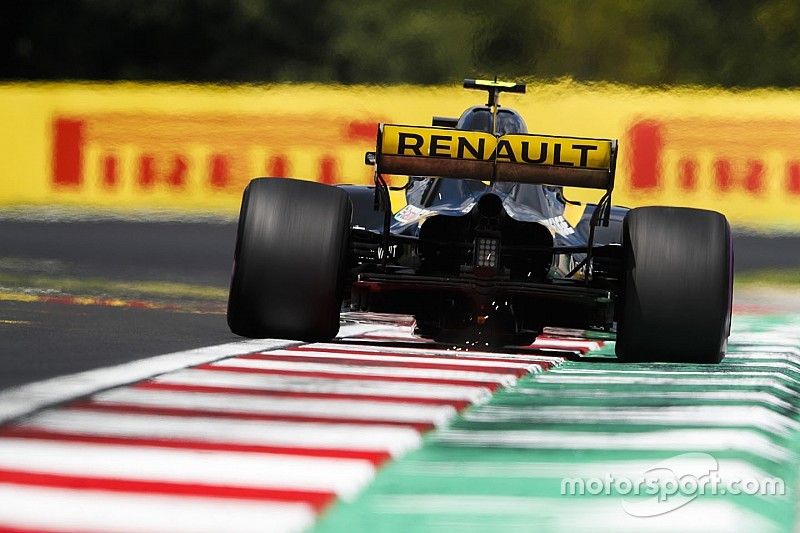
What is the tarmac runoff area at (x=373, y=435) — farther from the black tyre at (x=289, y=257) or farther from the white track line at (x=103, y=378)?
the black tyre at (x=289, y=257)

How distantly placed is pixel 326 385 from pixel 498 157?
5.92ft

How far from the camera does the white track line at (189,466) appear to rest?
4863 millimetres

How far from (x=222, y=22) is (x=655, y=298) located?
28.0m

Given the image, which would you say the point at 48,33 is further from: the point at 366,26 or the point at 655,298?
A: the point at 655,298

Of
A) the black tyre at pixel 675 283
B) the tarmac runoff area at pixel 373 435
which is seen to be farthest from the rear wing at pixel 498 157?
the tarmac runoff area at pixel 373 435

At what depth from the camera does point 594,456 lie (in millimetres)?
5559

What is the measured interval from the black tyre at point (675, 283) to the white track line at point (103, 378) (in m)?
1.94

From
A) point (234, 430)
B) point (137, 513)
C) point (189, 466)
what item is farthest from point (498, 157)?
point (137, 513)

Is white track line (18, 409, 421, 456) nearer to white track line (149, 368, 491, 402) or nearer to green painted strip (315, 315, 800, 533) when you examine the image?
green painted strip (315, 315, 800, 533)

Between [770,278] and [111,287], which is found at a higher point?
[770,278]

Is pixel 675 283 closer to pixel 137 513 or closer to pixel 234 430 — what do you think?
pixel 234 430

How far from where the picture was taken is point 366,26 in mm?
35312

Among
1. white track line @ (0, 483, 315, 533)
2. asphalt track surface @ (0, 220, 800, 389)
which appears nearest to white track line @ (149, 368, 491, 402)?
asphalt track surface @ (0, 220, 800, 389)

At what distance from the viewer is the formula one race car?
8.54 metres
